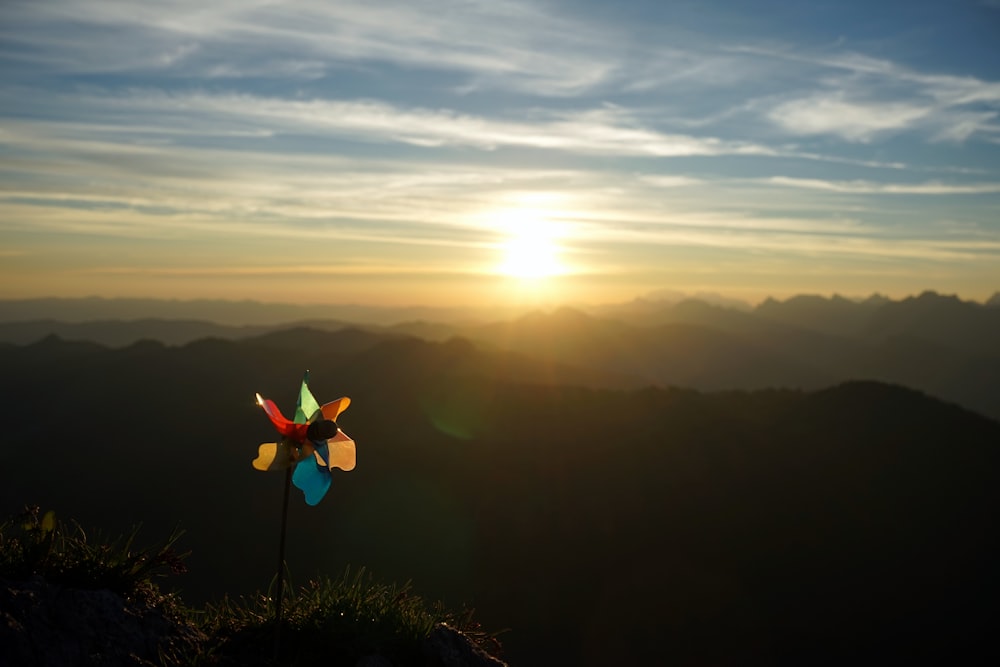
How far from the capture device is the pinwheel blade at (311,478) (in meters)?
5.48

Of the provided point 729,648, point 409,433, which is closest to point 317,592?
point 729,648

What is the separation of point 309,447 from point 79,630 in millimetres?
2082

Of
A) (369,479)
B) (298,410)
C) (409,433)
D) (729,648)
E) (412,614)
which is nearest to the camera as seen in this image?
(298,410)

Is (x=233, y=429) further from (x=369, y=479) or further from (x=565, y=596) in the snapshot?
(x=565, y=596)

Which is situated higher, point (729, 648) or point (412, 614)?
point (412, 614)

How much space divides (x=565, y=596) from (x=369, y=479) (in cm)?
1817

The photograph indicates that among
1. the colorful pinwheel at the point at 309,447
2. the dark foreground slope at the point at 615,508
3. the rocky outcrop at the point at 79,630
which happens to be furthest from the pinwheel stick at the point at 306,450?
the dark foreground slope at the point at 615,508

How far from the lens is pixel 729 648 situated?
105 ft

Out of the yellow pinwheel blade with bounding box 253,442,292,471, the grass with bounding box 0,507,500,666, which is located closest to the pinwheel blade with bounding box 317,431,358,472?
the yellow pinwheel blade with bounding box 253,442,292,471

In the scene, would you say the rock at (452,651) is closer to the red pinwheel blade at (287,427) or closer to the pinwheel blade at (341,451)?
the pinwheel blade at (341,451)

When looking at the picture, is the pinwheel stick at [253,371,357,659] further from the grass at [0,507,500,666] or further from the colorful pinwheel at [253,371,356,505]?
the grass at [0,507,500,666]

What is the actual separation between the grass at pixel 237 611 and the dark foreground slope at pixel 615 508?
18.4m

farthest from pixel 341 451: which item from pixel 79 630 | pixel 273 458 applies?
pixel 79 630

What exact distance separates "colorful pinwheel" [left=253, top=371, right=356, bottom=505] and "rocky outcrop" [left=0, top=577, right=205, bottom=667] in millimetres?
1547
